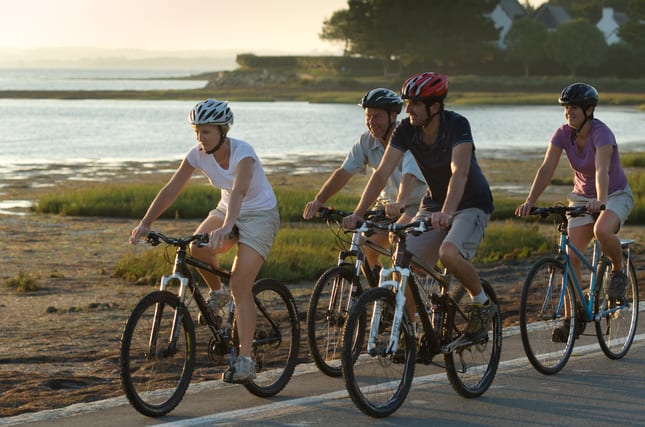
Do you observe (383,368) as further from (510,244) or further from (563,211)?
(510,244)

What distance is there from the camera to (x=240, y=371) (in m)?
7.53

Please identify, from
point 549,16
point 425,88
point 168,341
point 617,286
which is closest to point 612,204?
point 617,286

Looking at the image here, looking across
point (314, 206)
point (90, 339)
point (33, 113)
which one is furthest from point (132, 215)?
point (33, 113)

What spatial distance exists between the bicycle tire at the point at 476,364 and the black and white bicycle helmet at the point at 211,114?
1.86m

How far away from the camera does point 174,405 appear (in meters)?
7.29

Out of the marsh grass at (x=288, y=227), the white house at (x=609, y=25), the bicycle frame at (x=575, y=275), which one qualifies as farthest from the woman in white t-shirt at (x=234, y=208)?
the white house at (x=609, y=25)

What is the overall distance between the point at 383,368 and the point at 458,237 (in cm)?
98

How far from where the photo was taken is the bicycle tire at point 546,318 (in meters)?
8.31

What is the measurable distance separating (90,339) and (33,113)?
77.8 metres

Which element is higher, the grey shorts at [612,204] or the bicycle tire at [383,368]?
the grey shorts at [612,204]

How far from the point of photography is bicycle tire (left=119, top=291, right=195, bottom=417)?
23.0 feet

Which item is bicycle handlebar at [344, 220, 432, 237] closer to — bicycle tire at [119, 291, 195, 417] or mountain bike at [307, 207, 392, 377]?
mountain bike at [307, 207, 392, 377]

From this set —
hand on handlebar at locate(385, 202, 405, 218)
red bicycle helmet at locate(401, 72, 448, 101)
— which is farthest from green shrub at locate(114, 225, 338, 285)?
red bicycle helmet at locate(401, 72, 448, 101)

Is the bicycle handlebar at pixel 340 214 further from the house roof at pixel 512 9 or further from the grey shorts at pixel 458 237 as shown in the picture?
the house roof at pixel 512 9
